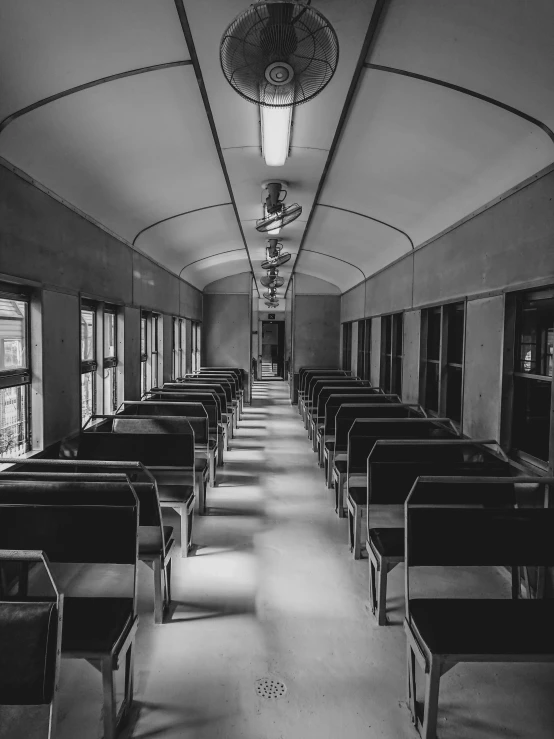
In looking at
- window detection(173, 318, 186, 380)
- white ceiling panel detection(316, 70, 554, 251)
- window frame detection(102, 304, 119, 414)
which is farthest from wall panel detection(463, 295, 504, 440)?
window detection(173, 318, 186, 380)

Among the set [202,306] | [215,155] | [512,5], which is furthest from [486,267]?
[202,306]

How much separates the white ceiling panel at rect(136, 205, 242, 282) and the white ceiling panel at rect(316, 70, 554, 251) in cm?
190

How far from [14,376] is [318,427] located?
3.72m

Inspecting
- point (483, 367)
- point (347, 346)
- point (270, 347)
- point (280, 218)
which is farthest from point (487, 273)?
point (270, 347)

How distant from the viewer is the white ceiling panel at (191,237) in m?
6.14

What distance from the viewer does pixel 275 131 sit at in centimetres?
337

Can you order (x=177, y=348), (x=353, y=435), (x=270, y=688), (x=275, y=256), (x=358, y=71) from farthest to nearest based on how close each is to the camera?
(x=177, y=348) < (x=275, y=256) < (x=353, y=435) < (x=358, y=71) < (x=270, y=688)

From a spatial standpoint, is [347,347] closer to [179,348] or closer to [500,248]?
[179,348]

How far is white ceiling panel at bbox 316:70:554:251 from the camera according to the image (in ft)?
9.61

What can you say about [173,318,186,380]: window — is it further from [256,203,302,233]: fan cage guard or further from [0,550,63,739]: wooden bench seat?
[0,550,63,739]: wooden bench seat

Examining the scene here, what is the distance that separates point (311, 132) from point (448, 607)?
324cm

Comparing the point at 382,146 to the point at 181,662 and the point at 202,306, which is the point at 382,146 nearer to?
the point at 181,662

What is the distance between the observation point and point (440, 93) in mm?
2842

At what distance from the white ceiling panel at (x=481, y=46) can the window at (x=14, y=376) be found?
2752mm
